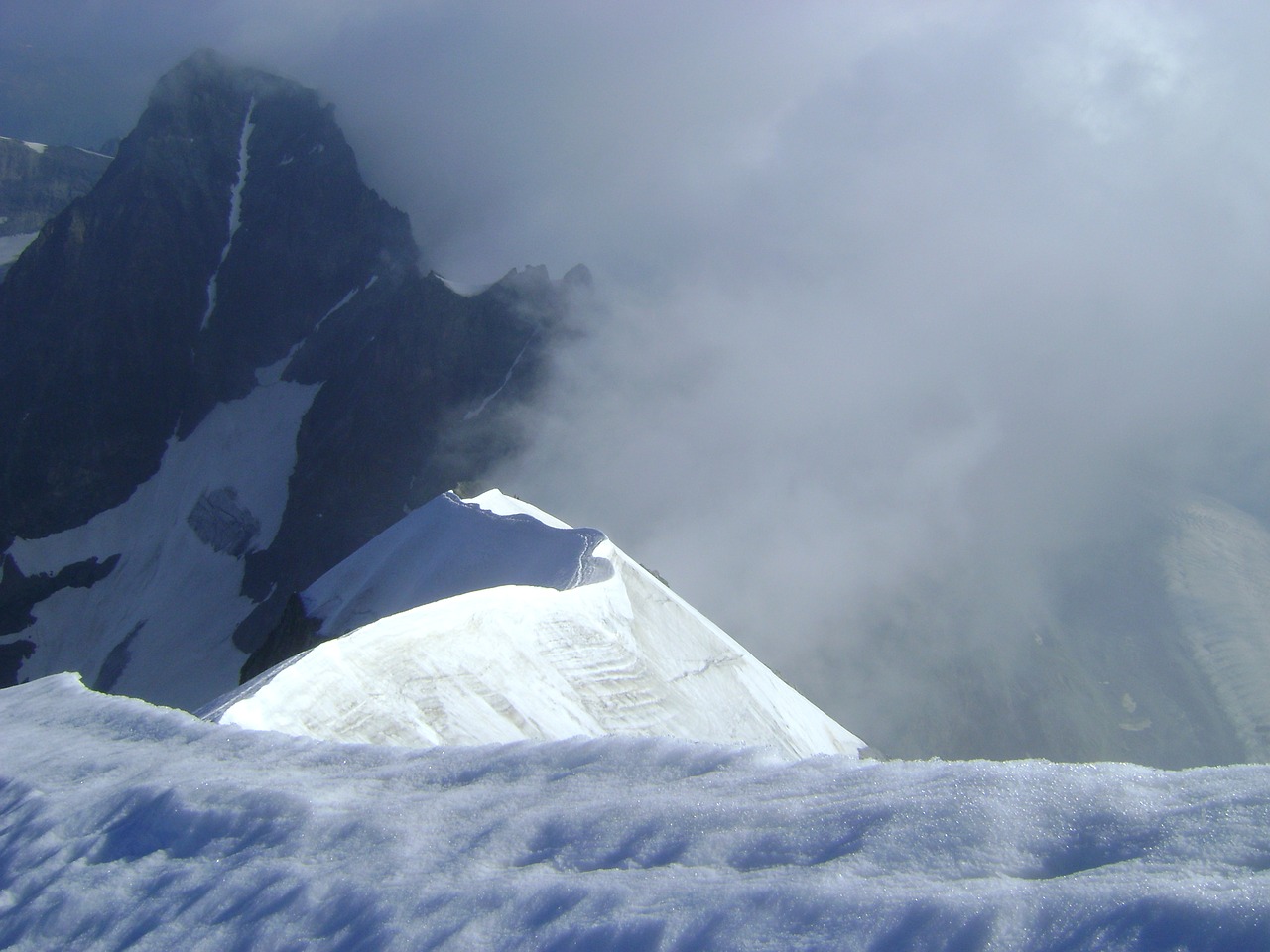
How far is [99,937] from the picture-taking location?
3.76 meters

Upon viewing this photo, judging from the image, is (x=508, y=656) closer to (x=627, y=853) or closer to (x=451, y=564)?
(x=451, y=564)

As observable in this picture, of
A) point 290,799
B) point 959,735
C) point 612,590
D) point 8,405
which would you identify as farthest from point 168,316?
point 290,799

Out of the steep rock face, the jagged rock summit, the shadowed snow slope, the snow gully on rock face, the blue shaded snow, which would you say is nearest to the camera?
the shadowed snow slope

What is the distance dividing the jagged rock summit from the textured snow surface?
5226 cm

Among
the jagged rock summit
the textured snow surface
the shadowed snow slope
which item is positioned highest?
the jagged rock summit

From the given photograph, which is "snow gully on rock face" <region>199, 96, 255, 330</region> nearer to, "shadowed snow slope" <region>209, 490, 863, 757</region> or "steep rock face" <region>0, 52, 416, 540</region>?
"steep rock face" <region>0, 52, 416, 540</region>

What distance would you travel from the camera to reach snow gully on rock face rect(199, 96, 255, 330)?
281 feet

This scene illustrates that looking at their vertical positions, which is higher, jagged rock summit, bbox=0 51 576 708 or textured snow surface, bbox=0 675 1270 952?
jagged rock summit, bbox=0 51 576 708

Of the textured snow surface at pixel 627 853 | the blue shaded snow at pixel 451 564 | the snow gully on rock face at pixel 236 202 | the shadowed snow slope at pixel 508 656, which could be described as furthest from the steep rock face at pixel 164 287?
the textured snow surface at pixel 627 853

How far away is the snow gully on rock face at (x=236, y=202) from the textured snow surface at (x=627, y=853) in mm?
89124

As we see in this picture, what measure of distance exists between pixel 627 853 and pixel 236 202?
100m

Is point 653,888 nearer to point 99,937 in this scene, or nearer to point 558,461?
point 99,937

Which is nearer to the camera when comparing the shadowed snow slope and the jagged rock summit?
the shadowed snow slope

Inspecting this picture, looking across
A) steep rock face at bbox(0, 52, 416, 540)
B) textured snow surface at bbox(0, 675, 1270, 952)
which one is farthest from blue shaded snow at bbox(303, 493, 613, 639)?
steep rock face at bbox(0, 52, 416, 540)
